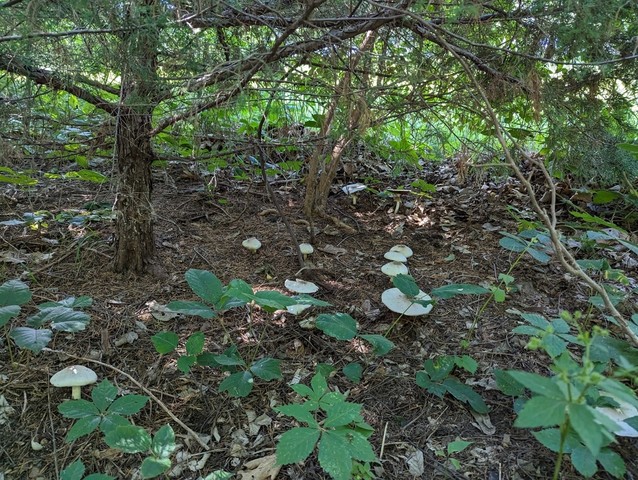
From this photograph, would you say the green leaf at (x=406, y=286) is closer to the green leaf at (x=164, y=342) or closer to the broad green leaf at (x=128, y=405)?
the green leaf at (x=164, y=342)

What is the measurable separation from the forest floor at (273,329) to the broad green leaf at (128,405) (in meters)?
0.23

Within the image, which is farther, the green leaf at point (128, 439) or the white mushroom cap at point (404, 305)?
the white mushroom cap at point (404, 305)

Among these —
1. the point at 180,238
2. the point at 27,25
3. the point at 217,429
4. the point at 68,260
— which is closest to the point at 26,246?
the point at 68,260

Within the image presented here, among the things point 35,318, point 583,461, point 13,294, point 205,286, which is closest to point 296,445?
point 205,286

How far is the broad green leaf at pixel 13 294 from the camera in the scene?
5.63ft

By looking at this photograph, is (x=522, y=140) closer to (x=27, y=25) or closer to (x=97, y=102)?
(x=97, y=102)

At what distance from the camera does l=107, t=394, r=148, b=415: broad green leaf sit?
59.1 inches

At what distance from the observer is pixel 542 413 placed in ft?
2.98

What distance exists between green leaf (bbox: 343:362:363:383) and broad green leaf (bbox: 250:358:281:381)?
12.7 inches

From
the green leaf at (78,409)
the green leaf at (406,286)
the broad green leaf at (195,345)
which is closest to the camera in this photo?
the green leaf at (78,409)

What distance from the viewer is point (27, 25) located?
1.77 metres

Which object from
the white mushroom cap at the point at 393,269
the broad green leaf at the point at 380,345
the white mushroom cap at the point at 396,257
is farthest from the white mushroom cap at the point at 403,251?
the broad green leaf at the point at 380,345

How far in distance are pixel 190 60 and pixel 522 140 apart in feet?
6.87

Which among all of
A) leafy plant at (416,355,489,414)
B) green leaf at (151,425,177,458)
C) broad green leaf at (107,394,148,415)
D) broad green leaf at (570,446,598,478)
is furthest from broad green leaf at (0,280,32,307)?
broad green leaf at (570,446,598,478)
